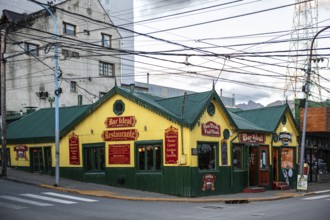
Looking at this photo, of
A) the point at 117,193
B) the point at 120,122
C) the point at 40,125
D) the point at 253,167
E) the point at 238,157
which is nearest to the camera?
the point at 117,193

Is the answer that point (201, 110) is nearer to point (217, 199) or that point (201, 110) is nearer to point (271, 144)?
point (217, 199)

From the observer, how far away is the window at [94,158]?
24.8 m

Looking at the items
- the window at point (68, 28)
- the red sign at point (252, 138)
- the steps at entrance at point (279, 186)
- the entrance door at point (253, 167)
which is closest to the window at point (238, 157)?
the red sign at point (252, 138)

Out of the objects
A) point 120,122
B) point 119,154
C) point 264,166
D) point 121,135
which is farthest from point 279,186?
point 120,122

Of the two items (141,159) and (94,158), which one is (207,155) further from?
(94,158)

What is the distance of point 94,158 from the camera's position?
25234mm

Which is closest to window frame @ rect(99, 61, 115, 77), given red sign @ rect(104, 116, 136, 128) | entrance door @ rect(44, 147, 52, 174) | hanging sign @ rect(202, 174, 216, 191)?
entrance door @ rect(44, 147, 52, 174)

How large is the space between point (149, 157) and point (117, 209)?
6622 mm

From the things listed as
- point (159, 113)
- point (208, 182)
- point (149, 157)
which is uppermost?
point (159, 113)

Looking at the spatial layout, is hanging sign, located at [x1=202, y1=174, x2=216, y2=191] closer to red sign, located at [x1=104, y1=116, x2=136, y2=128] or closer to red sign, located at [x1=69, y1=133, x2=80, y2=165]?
red sign, located at [x1=104, y1=116, x2=136, y2=128]

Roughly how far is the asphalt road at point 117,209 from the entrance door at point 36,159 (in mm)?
7743

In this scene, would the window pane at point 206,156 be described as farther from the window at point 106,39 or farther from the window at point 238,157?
the window at point 106,39

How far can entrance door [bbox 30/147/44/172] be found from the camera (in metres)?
28.3

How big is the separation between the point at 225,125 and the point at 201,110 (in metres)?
2.50
